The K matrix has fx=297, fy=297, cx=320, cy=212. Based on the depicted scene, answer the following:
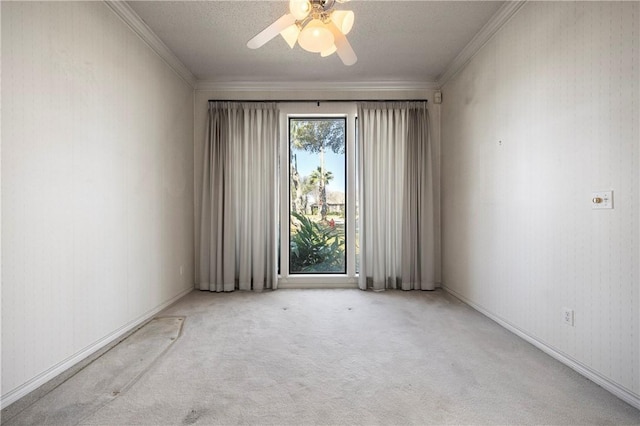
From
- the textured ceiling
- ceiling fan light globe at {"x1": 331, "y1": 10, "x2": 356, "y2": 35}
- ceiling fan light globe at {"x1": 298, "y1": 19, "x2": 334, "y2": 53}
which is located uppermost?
the textured ceiling

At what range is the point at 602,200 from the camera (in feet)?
5.67

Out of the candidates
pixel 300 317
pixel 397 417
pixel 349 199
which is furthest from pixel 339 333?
pixel 349 199

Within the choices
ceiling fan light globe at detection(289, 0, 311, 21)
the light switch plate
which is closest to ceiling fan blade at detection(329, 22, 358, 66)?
ceiling fan light globe at detection(289, 0, 311, 21)

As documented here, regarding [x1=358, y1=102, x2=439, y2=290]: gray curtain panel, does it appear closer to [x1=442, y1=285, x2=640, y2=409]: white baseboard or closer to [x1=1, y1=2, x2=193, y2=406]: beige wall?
[x1=442, y1=285, x2=640, y2=409]: white baseboard

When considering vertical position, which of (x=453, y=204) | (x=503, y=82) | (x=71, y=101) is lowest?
(x=453, y=204)

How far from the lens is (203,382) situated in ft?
5.87

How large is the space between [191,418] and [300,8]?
226cm

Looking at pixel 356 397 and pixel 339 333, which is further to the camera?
pixel 339 333

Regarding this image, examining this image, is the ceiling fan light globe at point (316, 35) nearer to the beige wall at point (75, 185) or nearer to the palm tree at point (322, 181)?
the beige wall at point (75, 185)

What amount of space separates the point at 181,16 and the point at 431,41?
235 cm

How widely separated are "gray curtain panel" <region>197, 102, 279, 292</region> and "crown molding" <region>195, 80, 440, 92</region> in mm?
239

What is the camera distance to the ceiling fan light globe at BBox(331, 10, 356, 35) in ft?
5.87

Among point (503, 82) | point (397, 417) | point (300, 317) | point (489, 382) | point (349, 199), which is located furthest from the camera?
point (349, 199)

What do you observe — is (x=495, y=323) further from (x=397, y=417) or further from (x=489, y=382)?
(x=397, y=417)
